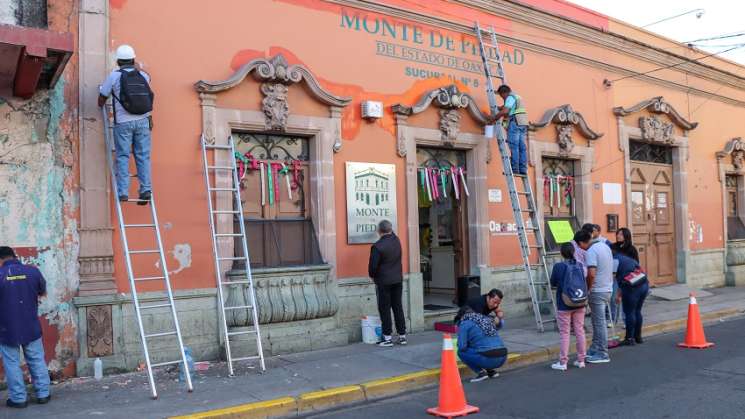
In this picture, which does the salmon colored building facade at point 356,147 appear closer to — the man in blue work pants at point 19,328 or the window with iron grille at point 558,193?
the window with iron grille at point 558,193

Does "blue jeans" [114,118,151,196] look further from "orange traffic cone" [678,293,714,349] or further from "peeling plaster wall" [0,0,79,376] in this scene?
"orange traffic cone" [678,293,714,349]

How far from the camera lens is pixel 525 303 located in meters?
12.4

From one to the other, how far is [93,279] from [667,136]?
534 inches

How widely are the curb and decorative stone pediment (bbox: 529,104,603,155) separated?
5.60m

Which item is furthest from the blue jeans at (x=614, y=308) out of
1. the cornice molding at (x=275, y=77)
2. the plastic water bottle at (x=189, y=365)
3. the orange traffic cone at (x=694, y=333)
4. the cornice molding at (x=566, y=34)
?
the plastic water bottle at (x=189, y=365)

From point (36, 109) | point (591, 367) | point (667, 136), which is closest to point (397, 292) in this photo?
point (591, 367)

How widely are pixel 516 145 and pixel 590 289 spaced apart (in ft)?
12.7

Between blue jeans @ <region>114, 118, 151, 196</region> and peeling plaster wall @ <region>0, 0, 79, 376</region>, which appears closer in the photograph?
peeling plaster wall @ <region>0, 0, 79, 376</region>

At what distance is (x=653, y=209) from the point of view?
1570 centimetres

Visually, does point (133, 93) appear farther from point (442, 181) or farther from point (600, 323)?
point (600, 323)

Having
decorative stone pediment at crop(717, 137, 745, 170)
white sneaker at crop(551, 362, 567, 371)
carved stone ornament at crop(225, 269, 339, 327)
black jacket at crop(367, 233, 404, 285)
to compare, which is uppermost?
decorative stone pediment at crop(717, 137, 745, 170)

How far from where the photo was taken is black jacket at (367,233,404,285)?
938cm

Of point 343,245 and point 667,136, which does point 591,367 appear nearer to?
point 343,245

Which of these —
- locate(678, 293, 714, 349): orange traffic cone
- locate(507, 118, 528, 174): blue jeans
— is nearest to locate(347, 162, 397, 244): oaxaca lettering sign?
locate(507, 118, 528, 174): blue jeans
